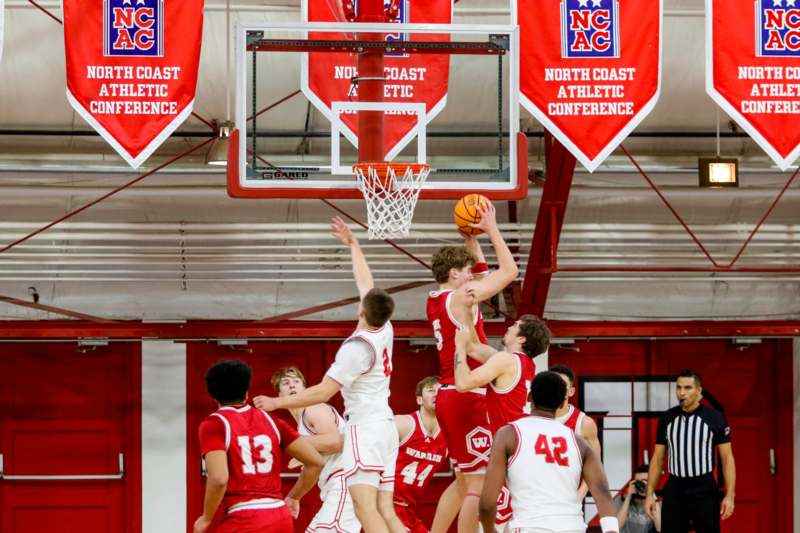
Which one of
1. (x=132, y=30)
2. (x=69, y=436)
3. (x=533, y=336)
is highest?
(x=132, y=30)

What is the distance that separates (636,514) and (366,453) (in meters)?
6.72

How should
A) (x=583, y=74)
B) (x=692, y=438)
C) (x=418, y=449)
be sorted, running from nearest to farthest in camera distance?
(x=418, y=449) < (x=583, y=74) < (x=692, y=438)

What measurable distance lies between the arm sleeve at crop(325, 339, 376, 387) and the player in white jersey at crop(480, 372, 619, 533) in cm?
167

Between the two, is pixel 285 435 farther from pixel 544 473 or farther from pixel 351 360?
pixel 544 473

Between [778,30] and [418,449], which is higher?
[778,30]

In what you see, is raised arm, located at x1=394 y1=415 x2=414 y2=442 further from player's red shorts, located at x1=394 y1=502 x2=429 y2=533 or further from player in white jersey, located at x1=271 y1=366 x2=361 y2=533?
player in white jersey, located at x1=271 y1=366 x2=361 y2=533

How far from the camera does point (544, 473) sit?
8750 millimetres

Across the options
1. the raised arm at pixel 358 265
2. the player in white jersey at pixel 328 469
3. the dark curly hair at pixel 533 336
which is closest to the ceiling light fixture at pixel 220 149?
the player in white jersey at pixel 328 469

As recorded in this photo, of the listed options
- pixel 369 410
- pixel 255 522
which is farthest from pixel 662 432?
pixel 255 522

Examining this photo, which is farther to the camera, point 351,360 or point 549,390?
point 351,360

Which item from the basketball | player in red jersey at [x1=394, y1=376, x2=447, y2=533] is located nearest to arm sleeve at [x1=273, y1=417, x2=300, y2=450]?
the basketball

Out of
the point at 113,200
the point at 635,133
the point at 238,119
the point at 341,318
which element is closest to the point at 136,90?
the point at 238,119

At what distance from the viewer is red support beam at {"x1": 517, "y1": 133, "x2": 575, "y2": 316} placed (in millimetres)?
15234

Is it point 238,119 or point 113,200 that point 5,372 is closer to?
point 113,200
